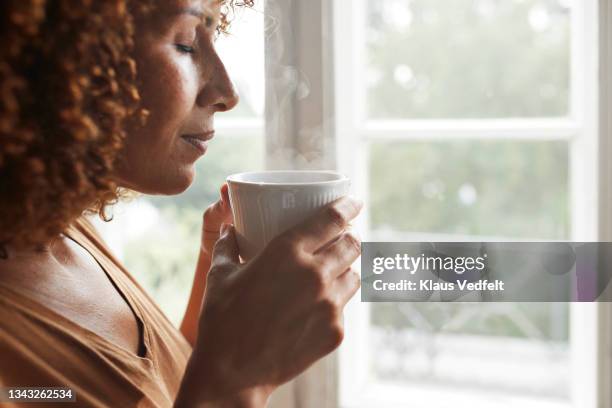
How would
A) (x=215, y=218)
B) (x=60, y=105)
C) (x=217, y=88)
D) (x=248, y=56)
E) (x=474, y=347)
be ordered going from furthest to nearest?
(x=474, y=347)
(x=248, y=56)
(x=215, y=218)
(x=217, y=88)
(x=60, y=105)

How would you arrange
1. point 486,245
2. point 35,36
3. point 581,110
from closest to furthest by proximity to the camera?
point 35,36, point 486,245, point 581,110

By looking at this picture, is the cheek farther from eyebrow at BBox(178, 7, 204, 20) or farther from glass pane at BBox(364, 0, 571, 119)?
glass pane at BBox(364, 0, 571, 119)

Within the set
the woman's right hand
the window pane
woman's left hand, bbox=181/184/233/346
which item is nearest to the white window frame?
the window pane

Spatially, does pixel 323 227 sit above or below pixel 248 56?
below

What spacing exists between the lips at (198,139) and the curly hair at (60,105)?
0.18 ft

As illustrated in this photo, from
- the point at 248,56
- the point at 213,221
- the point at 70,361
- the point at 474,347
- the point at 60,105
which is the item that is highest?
the point at 248,56

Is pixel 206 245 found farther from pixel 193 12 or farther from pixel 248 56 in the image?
pixel 248 56

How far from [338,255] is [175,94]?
20 cm

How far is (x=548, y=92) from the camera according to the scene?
44.2 inches

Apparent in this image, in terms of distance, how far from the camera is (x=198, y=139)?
0.54 m

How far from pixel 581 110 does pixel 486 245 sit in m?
0.40

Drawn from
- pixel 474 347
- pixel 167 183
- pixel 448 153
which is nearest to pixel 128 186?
pixel 167 183

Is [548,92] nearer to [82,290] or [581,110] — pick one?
[581,110]

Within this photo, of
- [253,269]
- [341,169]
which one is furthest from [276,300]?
[341,169]
